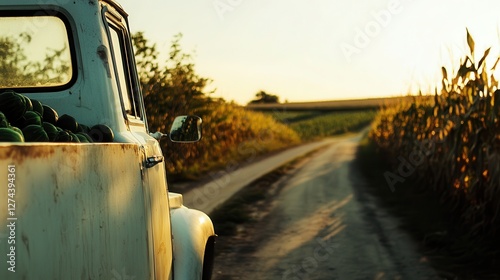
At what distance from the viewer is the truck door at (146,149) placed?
3.43 m

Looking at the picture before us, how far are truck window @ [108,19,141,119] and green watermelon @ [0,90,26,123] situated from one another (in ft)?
2.57

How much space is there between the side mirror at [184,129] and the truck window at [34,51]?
2.45ft

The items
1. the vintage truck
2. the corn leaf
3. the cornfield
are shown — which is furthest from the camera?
the corn leaf

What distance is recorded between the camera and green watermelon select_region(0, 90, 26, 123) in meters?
3.19

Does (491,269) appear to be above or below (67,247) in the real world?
below

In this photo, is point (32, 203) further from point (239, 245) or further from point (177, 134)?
point (239, 245)

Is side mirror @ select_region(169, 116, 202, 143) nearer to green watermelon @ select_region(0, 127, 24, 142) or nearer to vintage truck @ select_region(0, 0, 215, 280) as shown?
vintage truck @ select_region(0, 0, 215, 280)

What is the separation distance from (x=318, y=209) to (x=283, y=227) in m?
2.15

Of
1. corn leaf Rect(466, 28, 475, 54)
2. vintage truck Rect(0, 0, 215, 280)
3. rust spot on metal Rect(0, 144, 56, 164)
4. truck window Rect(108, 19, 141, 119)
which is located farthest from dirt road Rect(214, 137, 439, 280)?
rust spot on metal Rect(0, 144, 56, 164)

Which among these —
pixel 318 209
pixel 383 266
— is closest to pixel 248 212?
pixel 318 209

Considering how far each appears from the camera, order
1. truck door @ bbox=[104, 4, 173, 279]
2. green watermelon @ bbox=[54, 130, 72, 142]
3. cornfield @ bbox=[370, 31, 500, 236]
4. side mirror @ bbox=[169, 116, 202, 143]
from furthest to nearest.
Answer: cornfield @ bbox=[370, 31, 500, 236] < side mirror @ bbox=[169, 116, 202, 143] < truck door @ bbox=[104, 4, 173, 279] < green watermelon @ bbox=[54, 130, 72, 142]

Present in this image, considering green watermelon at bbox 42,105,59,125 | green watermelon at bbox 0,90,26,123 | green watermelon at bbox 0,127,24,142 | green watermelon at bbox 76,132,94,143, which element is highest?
green watermelon at bbox 0,90,26,123

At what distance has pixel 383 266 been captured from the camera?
8508 mm

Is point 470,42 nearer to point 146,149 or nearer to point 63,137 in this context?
point 146,149
